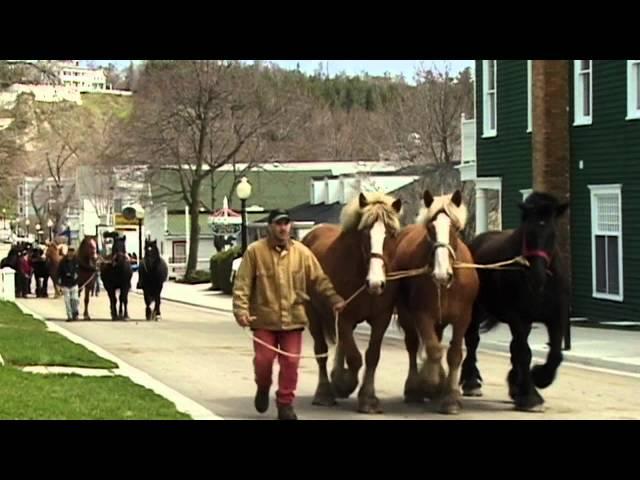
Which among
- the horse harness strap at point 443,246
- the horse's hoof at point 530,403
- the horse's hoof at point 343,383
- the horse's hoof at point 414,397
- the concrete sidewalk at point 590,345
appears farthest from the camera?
the concrete sidewalk at point 590,345

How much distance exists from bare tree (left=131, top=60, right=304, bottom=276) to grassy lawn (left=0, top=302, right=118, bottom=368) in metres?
32.6

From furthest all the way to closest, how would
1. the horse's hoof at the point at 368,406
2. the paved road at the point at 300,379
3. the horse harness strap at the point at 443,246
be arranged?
the paved road at the point at 300,379
the horse's hoof at the point at 368,406
the horse harness strap at the point at 443,246

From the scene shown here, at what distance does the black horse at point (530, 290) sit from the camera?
12.6 metres

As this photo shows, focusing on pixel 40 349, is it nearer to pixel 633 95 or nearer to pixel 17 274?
pixel 633 95

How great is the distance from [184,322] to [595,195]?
10.6 meters

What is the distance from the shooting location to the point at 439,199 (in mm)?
12336

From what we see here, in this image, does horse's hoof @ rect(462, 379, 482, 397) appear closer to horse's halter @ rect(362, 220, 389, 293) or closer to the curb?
horse's halter @ rect(362, 220, 389, 293)

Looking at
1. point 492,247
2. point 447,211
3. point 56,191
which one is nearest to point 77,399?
point 447,211

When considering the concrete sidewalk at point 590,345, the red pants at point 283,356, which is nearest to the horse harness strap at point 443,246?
the red pants at point 283,356

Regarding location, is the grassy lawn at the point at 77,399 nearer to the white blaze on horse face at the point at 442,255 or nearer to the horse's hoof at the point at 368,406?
the horse's hoof at the point at 368,406

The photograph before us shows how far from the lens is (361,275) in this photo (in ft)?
41.2

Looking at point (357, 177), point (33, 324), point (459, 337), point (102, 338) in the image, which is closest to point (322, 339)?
point (459, 337)

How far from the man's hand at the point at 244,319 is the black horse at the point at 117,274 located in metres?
18.3
